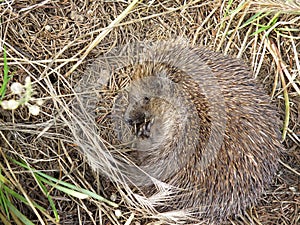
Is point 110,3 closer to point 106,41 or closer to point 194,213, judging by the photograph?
point 106,41

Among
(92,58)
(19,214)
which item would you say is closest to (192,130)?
(92,58)

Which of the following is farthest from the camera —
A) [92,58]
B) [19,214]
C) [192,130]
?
[92,58]

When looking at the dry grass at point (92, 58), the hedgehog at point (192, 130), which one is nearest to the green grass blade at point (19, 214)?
the dry grass at point (92, 58)

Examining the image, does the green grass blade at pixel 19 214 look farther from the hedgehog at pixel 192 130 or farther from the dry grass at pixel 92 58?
the hedgehog at pixel 192 130

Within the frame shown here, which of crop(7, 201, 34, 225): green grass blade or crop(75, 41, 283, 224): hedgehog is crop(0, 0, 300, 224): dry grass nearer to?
crop(7, 201, 34, 225): green grass blade

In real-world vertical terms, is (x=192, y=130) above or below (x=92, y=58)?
below

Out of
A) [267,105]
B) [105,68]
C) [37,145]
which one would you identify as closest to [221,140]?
[267,105]

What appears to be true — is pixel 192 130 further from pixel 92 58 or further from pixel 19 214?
pixel 19 214
